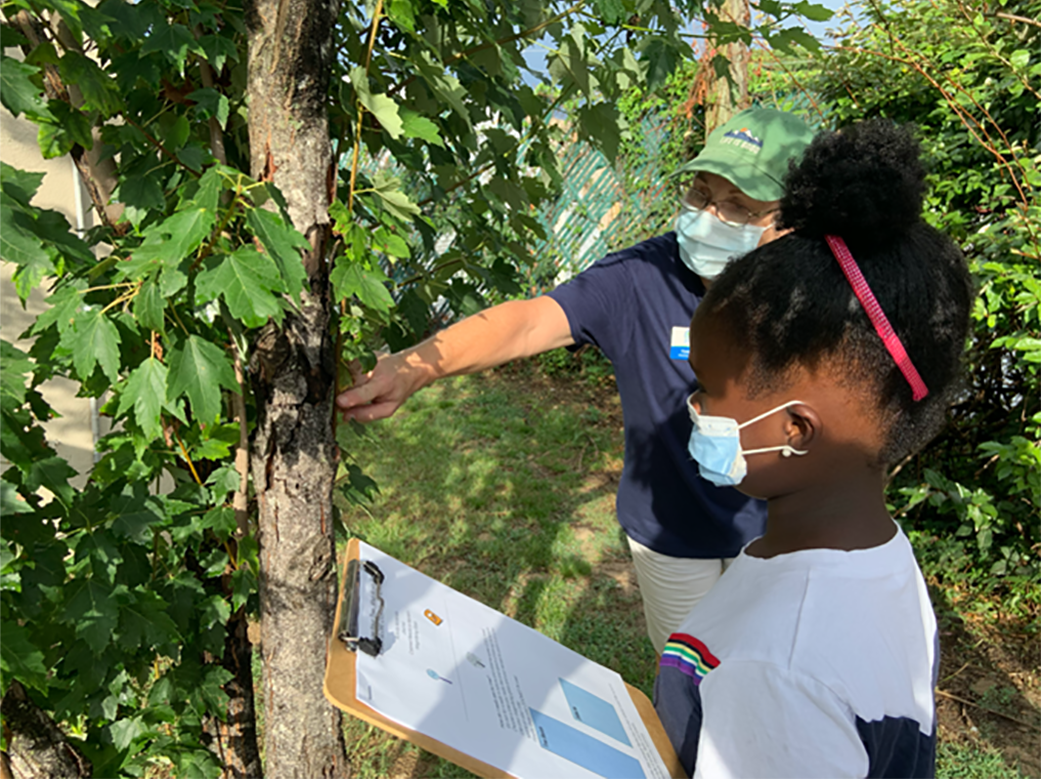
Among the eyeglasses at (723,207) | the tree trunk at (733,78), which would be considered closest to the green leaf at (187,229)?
the eyeglasses at (723,207)

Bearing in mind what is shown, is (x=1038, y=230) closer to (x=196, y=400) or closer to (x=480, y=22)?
(x=480, y=22)

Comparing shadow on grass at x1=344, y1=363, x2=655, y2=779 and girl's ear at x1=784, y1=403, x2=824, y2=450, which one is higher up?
girl's ear at x1=784, y1=403, x2=824, y2=450

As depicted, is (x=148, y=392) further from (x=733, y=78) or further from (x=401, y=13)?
(x=733, y=78)

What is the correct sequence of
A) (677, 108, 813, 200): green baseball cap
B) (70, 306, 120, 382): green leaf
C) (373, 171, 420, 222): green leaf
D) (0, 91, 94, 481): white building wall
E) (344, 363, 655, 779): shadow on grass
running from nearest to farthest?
(70, 306, 120, 382): green leaf, (373, 171, 420, 222): green leaf, (677, 108, 813, 200): green baseball cap, (0, 91, 94, 481): white building wall, (344, 363, 655, 779): shadow on grass

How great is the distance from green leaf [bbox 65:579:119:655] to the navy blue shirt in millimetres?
1227

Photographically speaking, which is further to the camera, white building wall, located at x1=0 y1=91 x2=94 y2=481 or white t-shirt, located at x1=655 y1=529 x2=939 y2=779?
white building wall, located at x1=0 y1=91 x2=94 y2=481

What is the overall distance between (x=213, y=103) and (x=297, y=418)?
0.53 meters

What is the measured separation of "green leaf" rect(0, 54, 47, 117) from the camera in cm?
87

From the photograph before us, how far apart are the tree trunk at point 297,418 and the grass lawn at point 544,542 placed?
0.39 metres

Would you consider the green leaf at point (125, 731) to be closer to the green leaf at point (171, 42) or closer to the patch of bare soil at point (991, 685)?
the green leaf at point (171, 42)

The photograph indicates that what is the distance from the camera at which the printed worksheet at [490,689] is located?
3.01 feet

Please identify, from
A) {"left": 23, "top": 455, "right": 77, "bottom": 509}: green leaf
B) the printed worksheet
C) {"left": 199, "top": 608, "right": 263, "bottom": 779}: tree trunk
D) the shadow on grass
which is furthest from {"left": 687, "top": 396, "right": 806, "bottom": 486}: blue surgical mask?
the shadow on grass

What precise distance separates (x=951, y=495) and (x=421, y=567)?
2.50 m

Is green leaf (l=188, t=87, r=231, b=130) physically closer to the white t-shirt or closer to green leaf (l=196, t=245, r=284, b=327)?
green leaf (l=196, t=245, r=284, b=327)
